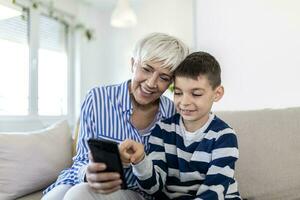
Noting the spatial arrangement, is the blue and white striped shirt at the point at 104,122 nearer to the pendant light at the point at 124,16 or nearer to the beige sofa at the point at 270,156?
the beige sofa at the point at 270,156

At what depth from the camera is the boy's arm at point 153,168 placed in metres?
0.97

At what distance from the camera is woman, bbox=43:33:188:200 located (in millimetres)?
1106

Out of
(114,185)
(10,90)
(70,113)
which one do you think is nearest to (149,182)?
(114,185)

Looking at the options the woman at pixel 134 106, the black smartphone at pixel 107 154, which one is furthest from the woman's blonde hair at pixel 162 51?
the black smartphone at pixel 107 154

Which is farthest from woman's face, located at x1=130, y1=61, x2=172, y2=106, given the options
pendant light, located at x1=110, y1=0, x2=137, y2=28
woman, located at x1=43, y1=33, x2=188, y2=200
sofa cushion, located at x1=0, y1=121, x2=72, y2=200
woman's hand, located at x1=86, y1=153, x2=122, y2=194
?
pendant light, located at x1=110, y1=0, x2=137, y2=28

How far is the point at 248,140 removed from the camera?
4.33 feet

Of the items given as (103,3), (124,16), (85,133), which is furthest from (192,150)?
(103,3)

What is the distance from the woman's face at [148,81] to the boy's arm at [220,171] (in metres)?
0.28

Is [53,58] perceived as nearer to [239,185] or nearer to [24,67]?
[24,67]

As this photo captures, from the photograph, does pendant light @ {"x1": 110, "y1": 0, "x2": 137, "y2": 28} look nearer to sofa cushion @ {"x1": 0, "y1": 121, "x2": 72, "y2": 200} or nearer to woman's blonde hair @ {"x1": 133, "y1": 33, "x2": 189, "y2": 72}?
sofa cushion @ {"x1": 0, "y1": 121, "x2": 72, "y2": 200}

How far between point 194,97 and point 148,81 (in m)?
0.19

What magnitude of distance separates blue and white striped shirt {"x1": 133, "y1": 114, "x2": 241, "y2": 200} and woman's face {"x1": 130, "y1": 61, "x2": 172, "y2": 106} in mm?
110

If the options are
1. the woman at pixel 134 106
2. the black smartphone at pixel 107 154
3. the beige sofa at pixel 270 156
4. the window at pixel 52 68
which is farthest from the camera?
the window at pixel 52 68

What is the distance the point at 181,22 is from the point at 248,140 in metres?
1.39
